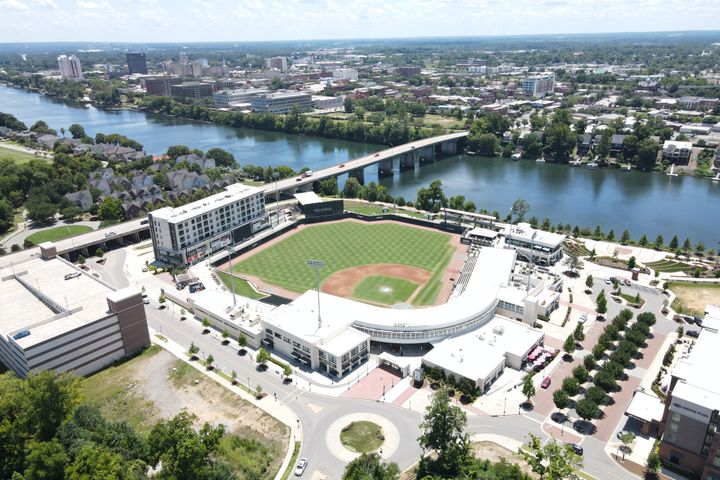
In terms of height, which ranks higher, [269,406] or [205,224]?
[205,224]

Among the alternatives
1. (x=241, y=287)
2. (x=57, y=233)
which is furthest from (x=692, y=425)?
(x=57, y=233)

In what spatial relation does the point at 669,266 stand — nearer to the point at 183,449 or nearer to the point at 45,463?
the point at 183,449

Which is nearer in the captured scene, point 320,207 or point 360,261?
point 360,261

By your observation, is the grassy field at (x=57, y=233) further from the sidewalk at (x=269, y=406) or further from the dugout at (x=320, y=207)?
the sidewalk at (x=269, y=406)

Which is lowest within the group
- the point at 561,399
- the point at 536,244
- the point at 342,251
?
the point at 342,251

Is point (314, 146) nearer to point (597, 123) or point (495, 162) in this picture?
point (495, 162)

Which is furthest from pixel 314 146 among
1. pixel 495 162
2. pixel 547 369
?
pixel 547 369

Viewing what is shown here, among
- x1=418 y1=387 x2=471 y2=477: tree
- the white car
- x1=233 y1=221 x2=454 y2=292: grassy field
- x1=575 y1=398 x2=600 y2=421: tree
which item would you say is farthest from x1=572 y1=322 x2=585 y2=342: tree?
the white car
